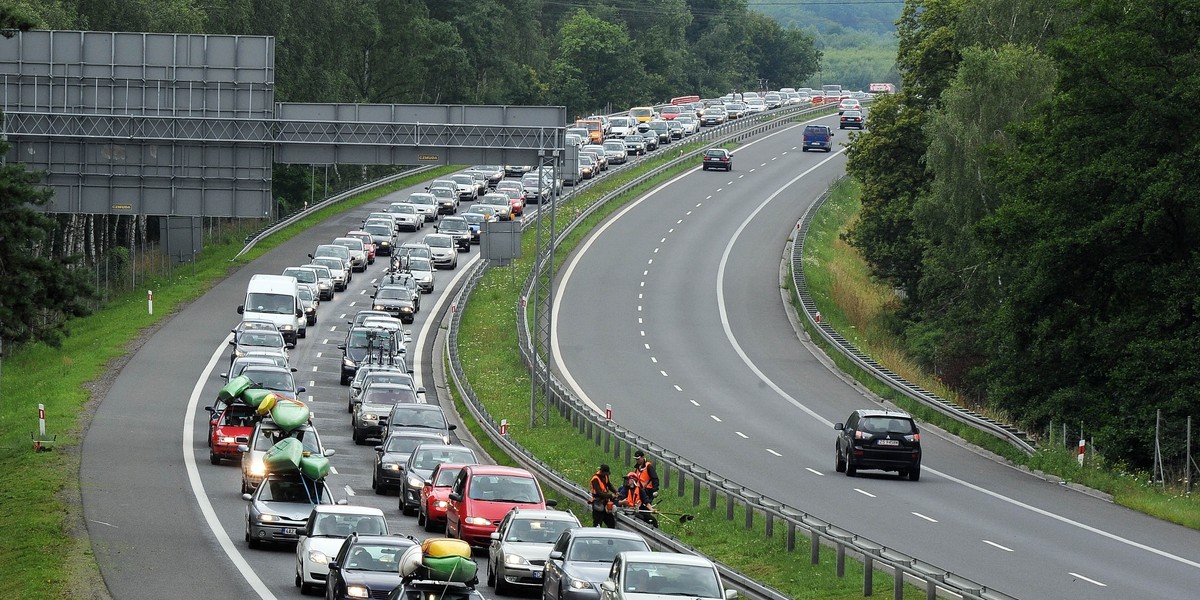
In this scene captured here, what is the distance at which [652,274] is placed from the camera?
76.2 m

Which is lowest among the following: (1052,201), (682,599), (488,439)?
(488,439)

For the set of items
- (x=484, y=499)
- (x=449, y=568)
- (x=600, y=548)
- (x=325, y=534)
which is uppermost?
(x=449, y=568)

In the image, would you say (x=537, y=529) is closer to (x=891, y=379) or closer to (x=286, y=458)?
(x=286, y=458)

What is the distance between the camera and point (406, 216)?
287 feet

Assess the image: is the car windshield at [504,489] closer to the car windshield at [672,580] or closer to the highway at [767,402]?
the highway at [767,402]

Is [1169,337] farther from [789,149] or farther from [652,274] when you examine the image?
[789,149]

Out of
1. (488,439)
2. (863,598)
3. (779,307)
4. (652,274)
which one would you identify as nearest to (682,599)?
(863,598)

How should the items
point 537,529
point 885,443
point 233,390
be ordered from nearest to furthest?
point 537,529 → point 233,390 → point 885,443

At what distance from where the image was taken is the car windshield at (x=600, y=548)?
909 inches

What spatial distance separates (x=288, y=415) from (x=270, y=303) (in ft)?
77.7

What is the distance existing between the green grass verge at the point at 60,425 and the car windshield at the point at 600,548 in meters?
7.02

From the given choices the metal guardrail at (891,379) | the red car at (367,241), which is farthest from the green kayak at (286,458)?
the red car at (367,241)

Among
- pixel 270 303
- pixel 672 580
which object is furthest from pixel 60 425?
pixel 672 580

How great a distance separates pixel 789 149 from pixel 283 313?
69625mm
